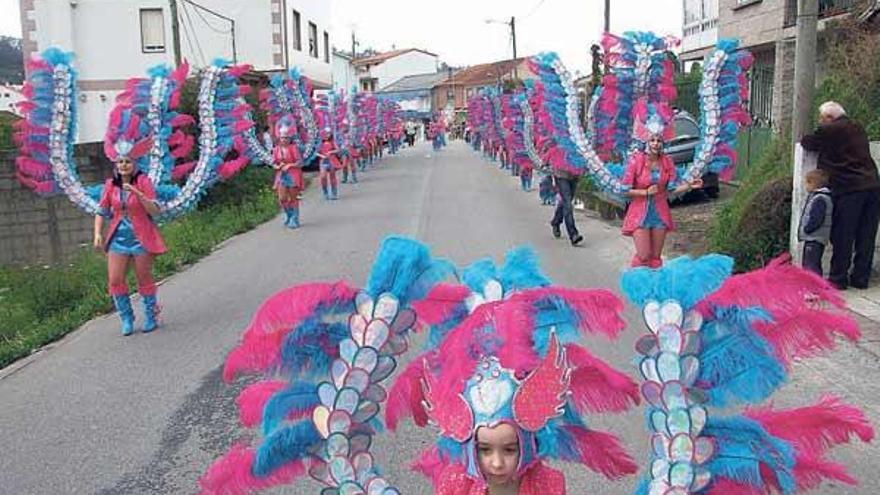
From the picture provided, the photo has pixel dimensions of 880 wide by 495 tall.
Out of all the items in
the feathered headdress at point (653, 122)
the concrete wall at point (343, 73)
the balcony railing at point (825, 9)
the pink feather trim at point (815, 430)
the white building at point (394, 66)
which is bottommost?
the pink feather trim at point (815, 430)

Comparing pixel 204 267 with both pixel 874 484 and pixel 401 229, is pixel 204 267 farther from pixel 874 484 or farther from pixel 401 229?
pixel 874 484

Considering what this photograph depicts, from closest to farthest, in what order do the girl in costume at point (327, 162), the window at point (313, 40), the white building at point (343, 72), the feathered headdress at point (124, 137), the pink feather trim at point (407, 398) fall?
the pink feather trim at point (407, 398) → the feathered headdress at point (124, 137) → the girl in costume at point (327, 162) → the window at point (313, 40) → the white building at point (343, 72)

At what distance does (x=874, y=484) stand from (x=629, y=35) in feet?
21.0

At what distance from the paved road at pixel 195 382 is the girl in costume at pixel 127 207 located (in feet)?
2.30

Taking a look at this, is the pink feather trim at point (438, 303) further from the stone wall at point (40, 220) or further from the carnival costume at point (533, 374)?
the stone wall at point (40, 220)

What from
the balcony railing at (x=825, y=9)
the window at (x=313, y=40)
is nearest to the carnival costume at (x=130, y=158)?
the balcony railing at (x=825, y=9)

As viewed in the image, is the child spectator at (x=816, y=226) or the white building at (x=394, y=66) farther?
the white building at (x=394, y=66)

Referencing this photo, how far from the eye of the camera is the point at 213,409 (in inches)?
246

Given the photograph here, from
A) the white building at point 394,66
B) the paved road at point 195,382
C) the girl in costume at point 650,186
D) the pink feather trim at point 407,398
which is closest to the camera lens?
the pink feather trim at point 407,398

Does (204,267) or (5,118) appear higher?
(5,118)

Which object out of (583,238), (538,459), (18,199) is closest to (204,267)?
(583,238)

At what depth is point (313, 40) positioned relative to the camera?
37812 millimetres

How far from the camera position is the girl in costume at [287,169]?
15.9 m

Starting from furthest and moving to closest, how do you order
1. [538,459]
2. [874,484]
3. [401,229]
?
[401,229] < [874,484] < [538,459]
